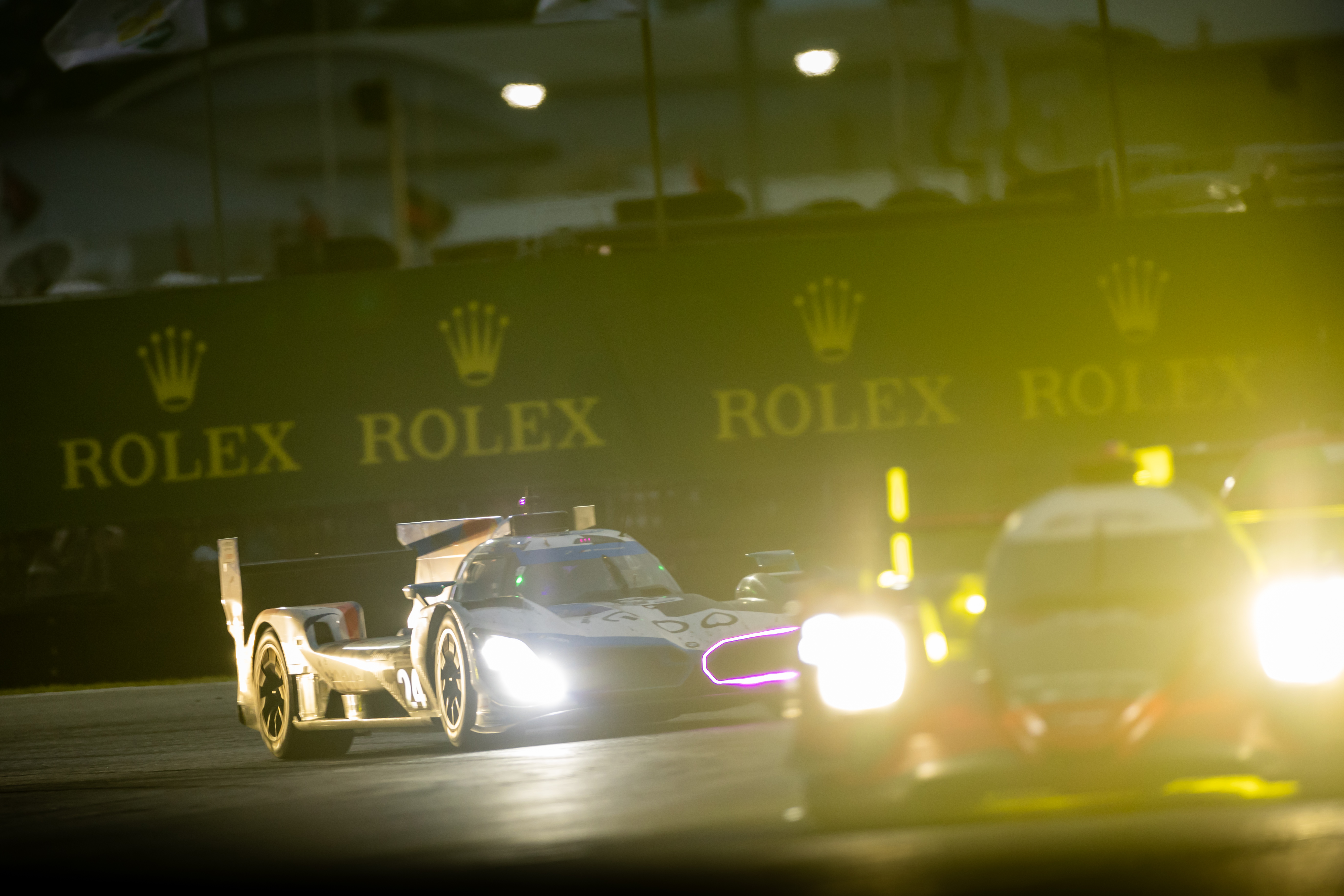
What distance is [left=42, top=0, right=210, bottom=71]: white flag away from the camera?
2061 centimetres

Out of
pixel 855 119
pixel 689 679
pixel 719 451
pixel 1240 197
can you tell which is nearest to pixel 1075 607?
pixel 689 679

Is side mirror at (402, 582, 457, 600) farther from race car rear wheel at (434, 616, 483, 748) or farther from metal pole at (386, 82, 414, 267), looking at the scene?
metal pole at (386, 82, 414, 267)

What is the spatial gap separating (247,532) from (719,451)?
15.6 ft

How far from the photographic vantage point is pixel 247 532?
19219 mm

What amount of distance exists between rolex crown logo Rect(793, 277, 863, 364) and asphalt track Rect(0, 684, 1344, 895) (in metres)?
6.92

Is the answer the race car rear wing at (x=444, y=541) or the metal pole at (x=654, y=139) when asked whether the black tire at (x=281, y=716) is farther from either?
the metal pole at (x=654, y=139)

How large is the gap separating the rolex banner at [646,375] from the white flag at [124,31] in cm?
347

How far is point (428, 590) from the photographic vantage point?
11820 millimetres

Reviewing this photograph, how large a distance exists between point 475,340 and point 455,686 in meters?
8.03

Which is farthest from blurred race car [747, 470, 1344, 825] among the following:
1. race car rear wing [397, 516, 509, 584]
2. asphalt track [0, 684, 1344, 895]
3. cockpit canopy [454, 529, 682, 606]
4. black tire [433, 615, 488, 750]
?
race car rear wing [397, 516, 509, 584]

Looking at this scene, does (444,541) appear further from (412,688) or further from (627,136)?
(627,136)

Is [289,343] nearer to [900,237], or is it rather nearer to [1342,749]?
[900,237]

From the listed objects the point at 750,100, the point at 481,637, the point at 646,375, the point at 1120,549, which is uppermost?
the point at 750,100

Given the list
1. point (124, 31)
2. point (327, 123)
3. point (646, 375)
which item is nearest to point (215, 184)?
point (124, 31)
